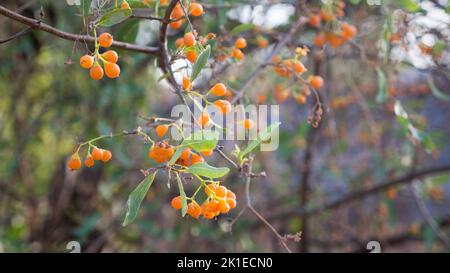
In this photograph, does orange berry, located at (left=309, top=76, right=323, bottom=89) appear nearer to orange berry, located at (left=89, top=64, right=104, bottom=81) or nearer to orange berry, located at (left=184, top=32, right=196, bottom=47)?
orange berry, located at (left=184, top=32, right=196, bottom=47)

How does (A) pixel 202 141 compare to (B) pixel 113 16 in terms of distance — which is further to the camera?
(B) pixel 113 16

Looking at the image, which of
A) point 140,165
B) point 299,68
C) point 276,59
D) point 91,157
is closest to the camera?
point 91,157

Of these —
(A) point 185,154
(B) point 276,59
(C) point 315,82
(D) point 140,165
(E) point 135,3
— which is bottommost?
(D) point 140,165

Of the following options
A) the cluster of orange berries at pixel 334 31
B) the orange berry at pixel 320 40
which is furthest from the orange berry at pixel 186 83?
the orange berry at pixel 320 40

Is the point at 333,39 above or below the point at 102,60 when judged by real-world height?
below

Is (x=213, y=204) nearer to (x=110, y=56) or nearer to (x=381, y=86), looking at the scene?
(x=110, y=56)

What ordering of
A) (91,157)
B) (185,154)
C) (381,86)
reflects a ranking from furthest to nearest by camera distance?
1. (381,86)
2. (91,157)
3. (185,154)

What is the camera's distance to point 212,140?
40.9 inches

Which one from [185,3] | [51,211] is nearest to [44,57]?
[51,211]

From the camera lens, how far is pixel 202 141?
105 cm

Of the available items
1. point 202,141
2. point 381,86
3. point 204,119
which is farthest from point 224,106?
point 381,86

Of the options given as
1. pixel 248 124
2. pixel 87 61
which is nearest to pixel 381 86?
pixel 248 124

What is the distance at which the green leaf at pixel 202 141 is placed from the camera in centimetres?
104
